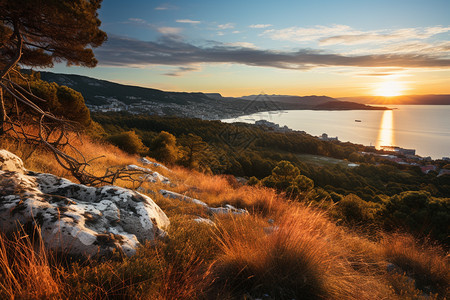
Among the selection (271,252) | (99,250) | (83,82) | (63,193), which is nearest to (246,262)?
(271,252)

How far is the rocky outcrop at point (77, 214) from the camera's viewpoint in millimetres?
1874

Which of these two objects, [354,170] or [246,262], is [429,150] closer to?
[354,170]

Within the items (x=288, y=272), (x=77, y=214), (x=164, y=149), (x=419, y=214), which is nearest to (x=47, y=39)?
(x=77, y=214)

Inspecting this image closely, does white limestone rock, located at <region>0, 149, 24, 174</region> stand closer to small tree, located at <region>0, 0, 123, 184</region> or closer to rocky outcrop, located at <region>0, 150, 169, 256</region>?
rocky outcrop, located at <region>0, 150, 169, 256</region>

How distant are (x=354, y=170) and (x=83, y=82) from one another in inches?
5700

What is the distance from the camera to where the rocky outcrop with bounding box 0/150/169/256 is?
6.15ft

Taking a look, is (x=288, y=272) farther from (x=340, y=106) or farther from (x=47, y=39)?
(x=340, y=106)

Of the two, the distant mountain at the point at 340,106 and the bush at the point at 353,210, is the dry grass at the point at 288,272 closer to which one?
the bush at the point at 353,210

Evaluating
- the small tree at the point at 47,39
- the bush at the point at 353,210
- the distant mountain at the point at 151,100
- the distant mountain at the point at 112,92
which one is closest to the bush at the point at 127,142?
the small tree at the point at 47,39

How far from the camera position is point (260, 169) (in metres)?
53.8

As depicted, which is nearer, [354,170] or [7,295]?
[7,295]

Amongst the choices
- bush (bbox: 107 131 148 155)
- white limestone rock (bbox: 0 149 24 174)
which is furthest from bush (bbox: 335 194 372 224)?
bush (bbox: 107 131 148 155)

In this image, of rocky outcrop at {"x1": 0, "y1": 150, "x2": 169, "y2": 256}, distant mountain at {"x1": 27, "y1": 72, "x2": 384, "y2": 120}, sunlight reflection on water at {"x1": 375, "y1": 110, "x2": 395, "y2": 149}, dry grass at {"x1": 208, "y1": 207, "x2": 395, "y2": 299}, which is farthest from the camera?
distant mountain at {"x1": 27, "y1": 72, "x2": 384, "y2": 120}

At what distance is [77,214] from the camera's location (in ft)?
7.08
